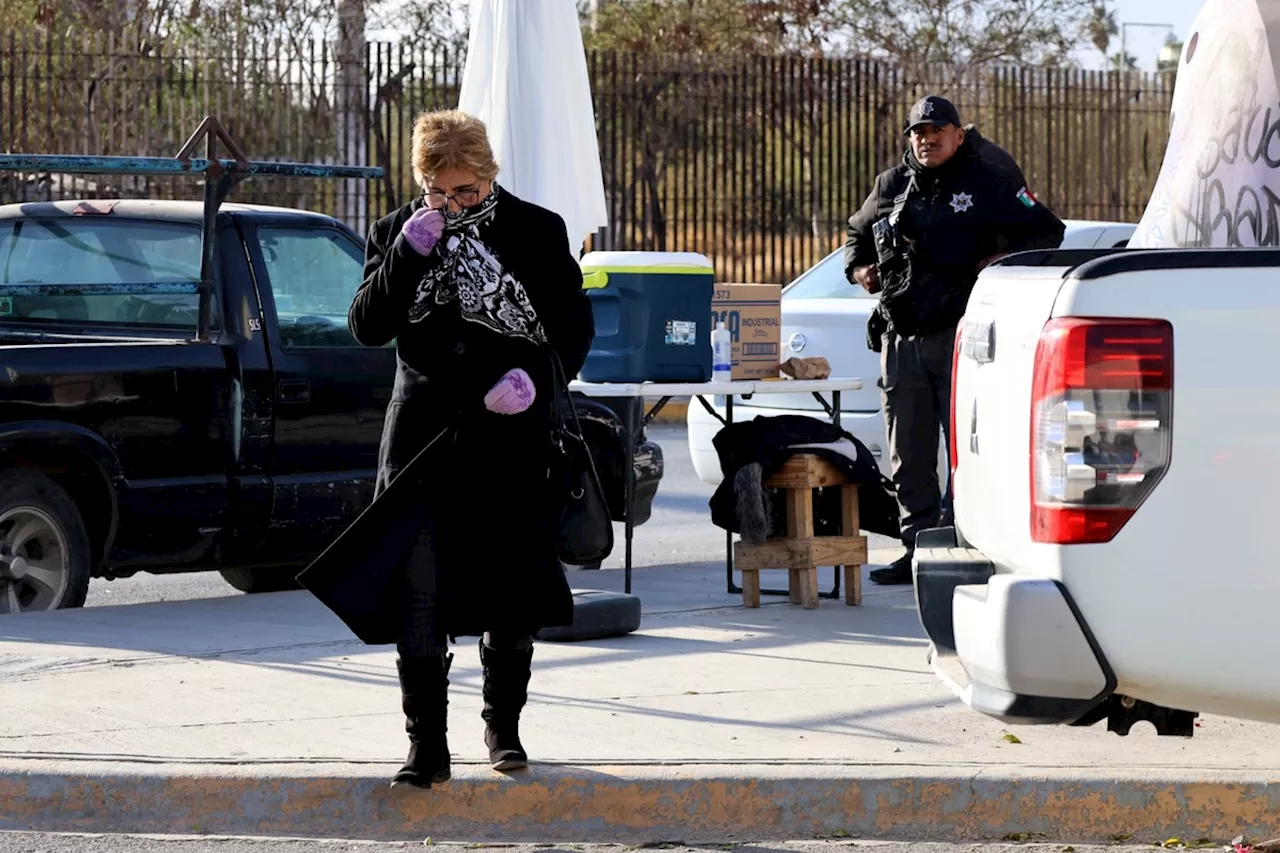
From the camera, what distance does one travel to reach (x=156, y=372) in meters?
7.89

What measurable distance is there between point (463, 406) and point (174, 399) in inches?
121

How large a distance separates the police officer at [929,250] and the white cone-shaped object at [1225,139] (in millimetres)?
2119

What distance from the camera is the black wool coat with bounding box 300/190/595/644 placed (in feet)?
16.9

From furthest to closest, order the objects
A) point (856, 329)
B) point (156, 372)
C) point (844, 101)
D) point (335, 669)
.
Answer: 1. point (844, 101)
2. point (856, 329)
3. point (156, 372)
4. point (335, 669)

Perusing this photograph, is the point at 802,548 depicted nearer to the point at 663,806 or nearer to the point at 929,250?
the point at 929,250

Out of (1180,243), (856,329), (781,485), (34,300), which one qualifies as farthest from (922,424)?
(34,300)

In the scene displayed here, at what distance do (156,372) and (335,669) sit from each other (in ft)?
5.44

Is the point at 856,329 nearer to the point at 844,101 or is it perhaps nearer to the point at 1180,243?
the point at 1180,243

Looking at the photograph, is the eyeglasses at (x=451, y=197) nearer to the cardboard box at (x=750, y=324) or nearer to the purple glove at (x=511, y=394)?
the purple glove at (x=511, y=394)

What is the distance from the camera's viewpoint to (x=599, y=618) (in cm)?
749

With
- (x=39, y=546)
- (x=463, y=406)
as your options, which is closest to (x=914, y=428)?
(x=39, y=546)

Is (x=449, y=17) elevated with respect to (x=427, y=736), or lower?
elevated

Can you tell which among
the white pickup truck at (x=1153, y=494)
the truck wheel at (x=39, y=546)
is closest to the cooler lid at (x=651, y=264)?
the truck wheel at (x=39, y=546)

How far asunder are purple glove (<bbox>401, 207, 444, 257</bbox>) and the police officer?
12.0ft
